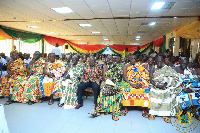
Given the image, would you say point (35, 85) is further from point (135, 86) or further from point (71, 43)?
point (71, 43)

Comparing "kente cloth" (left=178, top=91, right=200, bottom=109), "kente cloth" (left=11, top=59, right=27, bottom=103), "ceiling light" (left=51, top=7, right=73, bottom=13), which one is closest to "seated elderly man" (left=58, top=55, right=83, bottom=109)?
"kente cloth" (left=11, top=59, right=27, bottom=103)

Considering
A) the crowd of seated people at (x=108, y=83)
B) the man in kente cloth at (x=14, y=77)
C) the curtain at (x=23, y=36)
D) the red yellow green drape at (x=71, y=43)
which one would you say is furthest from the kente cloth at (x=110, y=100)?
the curtain at (x=23, y=36)

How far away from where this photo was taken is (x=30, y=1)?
4.51 meters

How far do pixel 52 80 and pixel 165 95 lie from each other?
292 cm

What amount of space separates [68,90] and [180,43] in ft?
26.1

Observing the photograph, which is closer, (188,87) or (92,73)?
(188,87)

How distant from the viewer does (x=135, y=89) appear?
342 centimetres

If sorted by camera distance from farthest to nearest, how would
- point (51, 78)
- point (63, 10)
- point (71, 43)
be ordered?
point (71, 43) < point (63, 10) < point (51, 78)

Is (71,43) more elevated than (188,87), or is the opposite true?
(71,43)

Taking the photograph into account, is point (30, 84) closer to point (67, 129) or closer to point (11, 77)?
point (11, 77)

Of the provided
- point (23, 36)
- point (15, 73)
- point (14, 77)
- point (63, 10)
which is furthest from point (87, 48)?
point (14, 77)

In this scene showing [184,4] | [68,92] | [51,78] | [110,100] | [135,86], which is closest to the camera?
[110,100]

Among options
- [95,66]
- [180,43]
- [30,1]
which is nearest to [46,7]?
[30,1]

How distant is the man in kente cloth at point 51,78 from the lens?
13.8 ft
